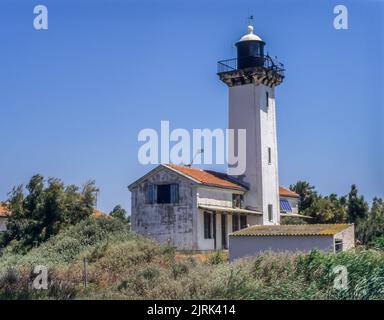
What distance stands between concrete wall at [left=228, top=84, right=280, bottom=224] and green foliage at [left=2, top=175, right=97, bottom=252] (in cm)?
Answer: 894

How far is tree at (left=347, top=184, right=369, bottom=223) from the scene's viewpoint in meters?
36.8

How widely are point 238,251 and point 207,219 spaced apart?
25.4 feet

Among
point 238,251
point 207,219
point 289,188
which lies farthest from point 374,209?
point 238,251

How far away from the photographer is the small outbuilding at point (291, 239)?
56.7 feet

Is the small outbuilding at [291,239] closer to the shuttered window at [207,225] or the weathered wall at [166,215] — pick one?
the weathered wall at [166,215]

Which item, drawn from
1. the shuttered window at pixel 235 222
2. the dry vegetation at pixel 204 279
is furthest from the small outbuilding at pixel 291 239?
the shuttered window at pixel 235 222

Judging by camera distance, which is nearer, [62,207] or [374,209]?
[62,207]

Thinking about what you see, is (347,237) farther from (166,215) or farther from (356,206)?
(356,206)

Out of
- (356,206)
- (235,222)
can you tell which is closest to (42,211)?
(235,222)

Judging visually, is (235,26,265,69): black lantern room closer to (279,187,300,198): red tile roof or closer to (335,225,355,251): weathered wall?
(279,187,300,198): red tile roof

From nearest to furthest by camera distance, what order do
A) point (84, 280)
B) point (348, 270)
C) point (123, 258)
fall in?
point (348, 270) → point (84, 280) → point (123, 258)
